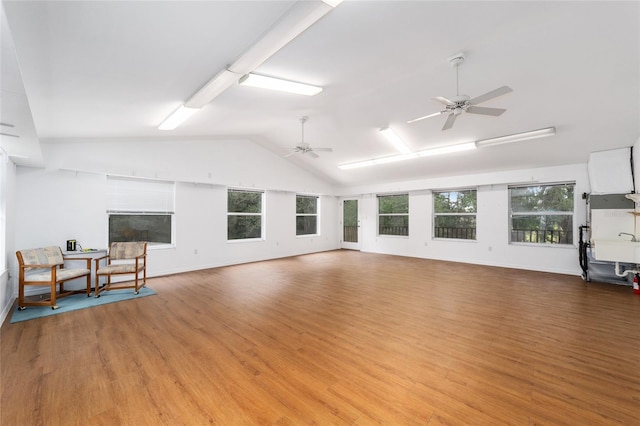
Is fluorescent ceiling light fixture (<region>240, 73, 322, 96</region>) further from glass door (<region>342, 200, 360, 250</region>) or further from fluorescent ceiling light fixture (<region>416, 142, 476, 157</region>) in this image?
glass door (<region>342, 200, 360, 250</region>)

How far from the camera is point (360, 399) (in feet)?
6.10

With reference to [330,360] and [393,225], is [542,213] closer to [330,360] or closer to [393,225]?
[393,225]

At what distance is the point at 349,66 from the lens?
3.05 m

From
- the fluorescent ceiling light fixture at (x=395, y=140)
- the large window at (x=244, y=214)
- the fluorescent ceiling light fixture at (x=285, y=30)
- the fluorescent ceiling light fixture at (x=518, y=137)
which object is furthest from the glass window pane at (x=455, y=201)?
the fluorescent ceiling light fixture at (x=285, y=30)

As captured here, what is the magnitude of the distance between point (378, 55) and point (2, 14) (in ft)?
9.14

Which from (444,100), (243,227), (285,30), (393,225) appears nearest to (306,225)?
(243,227)

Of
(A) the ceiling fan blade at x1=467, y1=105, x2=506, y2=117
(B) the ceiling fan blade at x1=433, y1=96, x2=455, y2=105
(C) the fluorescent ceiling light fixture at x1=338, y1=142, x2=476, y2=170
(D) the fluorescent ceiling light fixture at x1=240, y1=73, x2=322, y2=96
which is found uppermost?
(D) the fluorescent ceiling light fixture at x1=240, y1=73, x2=322, y2=96

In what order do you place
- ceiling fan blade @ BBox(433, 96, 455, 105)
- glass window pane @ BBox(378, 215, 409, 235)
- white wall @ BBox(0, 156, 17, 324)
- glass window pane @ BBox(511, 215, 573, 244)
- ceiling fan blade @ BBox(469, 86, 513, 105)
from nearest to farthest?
ceiling fan blade @ BBox(469, 86, 513, 105) → ceiling fan blade @ BBox(433, 96, 455, 105) → white wall @ BBox(0, 156, 17, 324) → glass window pane @ BBox(511, 215, 573, 244) → glass window pane @ BBox(378, 215, 409, 235)

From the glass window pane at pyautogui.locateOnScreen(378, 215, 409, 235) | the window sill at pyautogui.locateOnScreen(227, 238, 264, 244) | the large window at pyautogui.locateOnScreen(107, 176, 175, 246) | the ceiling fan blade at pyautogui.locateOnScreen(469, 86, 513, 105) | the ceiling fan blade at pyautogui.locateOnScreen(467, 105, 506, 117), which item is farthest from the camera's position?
the glass window pane at pyautogui.locateOnScreen(378, 215, 409, 235)

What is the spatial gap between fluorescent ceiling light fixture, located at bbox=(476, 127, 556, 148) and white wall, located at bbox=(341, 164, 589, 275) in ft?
5.64

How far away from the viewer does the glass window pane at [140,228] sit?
5125mm

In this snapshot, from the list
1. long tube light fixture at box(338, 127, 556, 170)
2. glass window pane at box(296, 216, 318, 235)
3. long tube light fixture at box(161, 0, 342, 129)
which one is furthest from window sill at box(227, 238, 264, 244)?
long tube light fixture at box(161, 0, 342, 129)

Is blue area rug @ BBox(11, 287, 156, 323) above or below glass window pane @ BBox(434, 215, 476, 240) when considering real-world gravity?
below

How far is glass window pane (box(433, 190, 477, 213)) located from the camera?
723 cm
